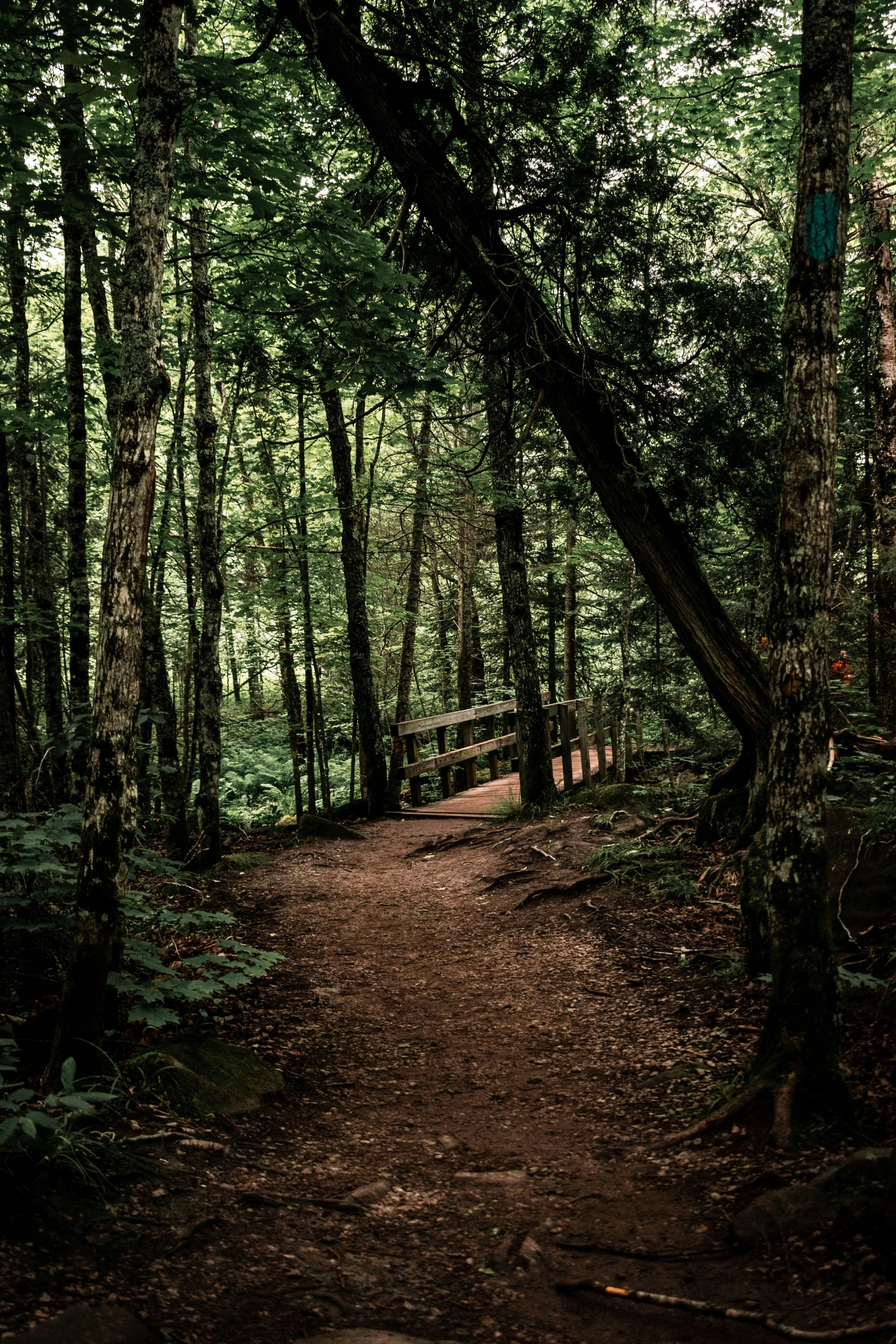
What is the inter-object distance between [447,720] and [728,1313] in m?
11.2

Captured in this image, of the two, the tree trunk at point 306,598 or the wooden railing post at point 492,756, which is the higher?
the tree trunk at point 306,598

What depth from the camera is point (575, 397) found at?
6980 millimetres

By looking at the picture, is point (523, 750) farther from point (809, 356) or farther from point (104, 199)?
point (104, 199)

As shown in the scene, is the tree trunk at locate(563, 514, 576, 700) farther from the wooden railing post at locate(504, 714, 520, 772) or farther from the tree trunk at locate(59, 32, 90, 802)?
the tree trunk at locate(59, 32, 90, 802)

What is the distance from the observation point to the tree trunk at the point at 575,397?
250 inches

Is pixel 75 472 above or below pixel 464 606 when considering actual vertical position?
above

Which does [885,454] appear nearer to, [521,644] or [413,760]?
[521,644]

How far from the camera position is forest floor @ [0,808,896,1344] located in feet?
8.57

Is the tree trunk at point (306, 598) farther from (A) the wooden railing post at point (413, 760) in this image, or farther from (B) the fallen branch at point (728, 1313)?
(B) the fallen branch at point (728, 1313)

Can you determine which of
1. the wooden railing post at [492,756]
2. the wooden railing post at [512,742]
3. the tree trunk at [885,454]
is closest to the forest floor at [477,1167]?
the tree trunk at [885,454]

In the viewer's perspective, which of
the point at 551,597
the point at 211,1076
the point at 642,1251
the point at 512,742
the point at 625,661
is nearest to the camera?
the point at 642,1251

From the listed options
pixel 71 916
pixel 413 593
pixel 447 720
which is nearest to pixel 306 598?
pixel 413 593

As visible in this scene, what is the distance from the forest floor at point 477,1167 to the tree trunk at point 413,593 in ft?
19.6

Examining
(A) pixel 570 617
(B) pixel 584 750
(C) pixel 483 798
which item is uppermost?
(A) pixel 570 617
